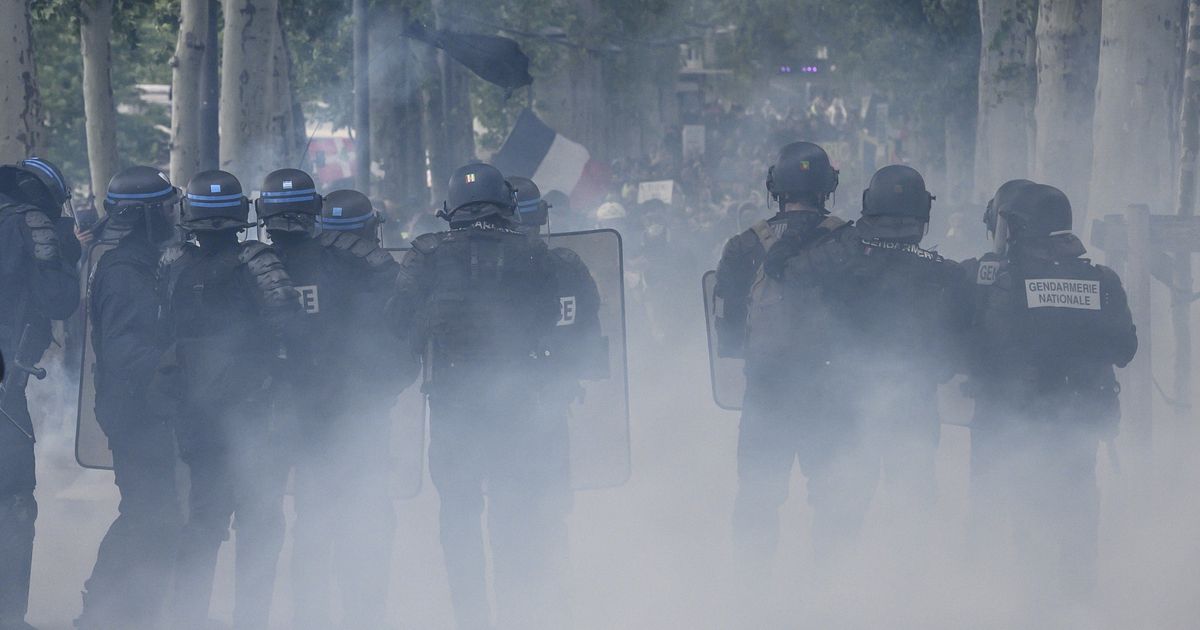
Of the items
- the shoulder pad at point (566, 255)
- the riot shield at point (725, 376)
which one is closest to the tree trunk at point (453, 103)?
the riot shield at point (725, 376)

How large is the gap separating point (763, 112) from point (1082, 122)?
6168 centimetres

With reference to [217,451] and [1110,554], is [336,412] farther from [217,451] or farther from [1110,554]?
[1110,554]

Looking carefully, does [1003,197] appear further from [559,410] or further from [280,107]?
[280,107]

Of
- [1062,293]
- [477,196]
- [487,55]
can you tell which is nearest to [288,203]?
[477,196]

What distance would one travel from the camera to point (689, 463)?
1064 cm

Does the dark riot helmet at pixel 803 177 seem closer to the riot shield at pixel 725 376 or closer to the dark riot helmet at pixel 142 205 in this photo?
the riot shield at pixel 725 376

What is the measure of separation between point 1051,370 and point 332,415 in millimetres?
3021

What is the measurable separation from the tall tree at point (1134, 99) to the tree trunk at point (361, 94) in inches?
363

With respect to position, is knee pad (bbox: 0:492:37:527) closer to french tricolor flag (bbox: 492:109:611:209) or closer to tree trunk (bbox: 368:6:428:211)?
french tricolor flag (bbox: 492:109:611:209)

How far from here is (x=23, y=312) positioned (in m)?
6.61

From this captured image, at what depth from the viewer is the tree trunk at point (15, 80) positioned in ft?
36.2

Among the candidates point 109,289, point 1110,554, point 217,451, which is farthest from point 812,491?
Answer: point 109,289

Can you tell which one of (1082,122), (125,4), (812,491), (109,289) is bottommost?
(812,491)

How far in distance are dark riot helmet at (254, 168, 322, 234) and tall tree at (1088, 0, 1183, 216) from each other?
6.68 meters
